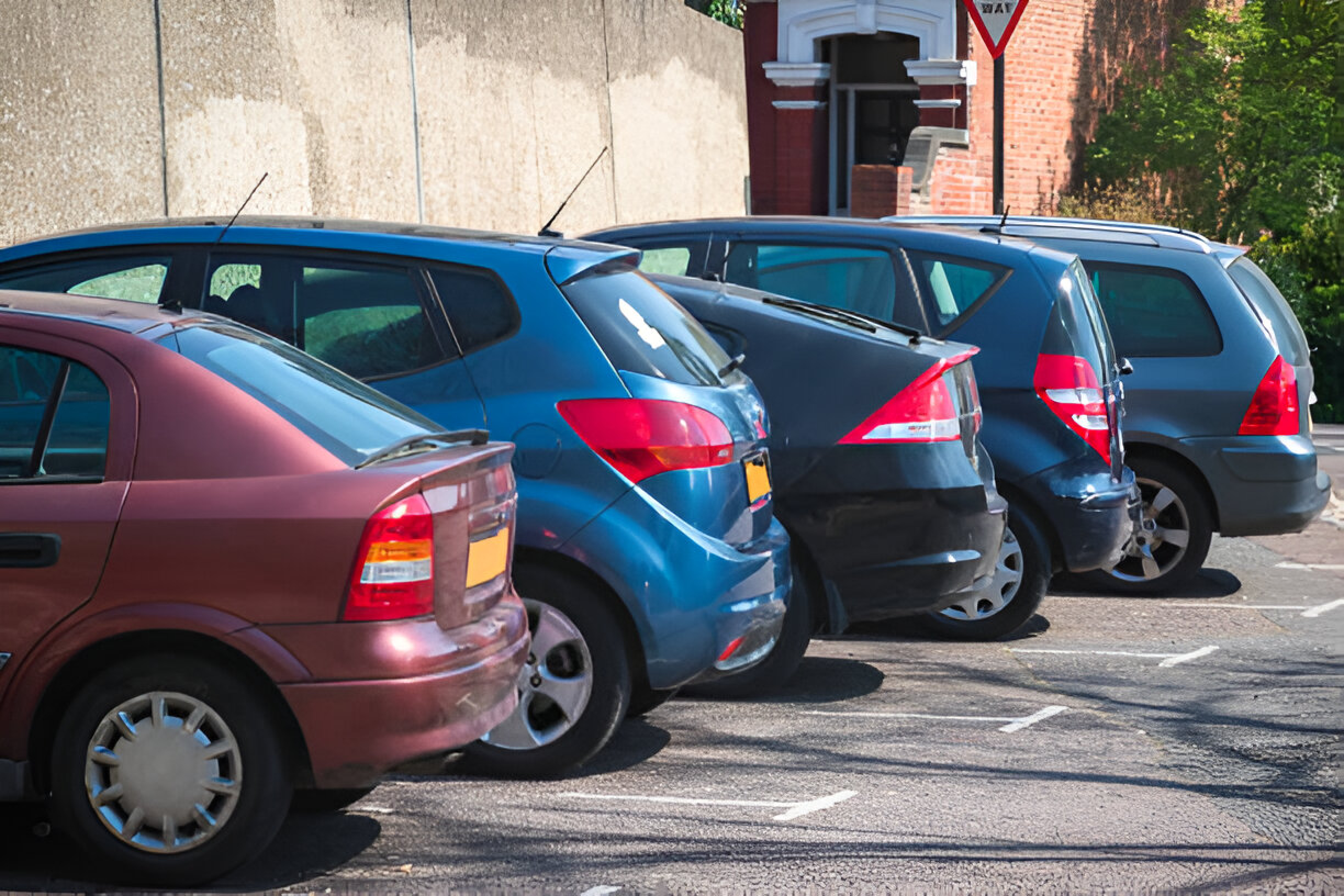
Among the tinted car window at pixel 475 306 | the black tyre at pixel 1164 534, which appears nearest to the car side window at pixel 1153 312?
the black tyre at pixel 1164 534

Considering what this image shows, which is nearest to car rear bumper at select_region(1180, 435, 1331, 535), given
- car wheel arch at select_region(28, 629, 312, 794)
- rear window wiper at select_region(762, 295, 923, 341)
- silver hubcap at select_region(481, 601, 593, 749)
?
rear window wiper at select_region(762, 295, 923, 341)

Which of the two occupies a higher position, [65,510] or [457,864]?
[65,510]

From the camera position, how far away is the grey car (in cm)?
1011

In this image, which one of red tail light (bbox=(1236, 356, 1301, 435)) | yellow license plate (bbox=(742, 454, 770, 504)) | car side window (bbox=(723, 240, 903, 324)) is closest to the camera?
yellow license plate (bbox=(742, 454, 770, 504))

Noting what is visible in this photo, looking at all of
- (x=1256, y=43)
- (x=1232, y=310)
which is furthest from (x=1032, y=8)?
(x=1232, y=310)

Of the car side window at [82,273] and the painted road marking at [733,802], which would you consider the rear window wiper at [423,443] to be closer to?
the painted road marking at [733,802]

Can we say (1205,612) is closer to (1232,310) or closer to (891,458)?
(1232,310)

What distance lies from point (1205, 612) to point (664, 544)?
4.79m

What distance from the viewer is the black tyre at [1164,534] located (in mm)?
10234

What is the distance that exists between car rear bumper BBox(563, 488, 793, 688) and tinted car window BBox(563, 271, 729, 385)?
463mm

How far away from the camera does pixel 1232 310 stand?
10.2m

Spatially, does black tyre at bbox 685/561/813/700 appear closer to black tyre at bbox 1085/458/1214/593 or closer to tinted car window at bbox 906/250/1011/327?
tinted car window at bbox 906/250/1011/327

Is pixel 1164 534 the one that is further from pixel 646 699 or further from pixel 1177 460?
pixel 646 699

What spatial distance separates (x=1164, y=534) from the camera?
33.9ft
